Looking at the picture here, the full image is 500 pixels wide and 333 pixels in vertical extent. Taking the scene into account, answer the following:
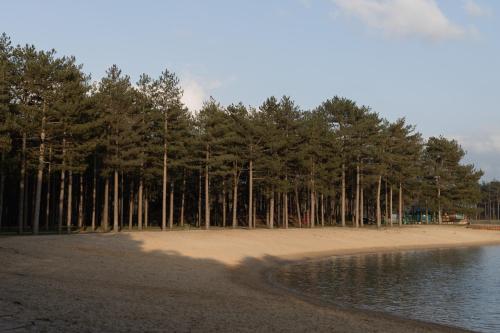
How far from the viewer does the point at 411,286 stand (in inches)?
1129

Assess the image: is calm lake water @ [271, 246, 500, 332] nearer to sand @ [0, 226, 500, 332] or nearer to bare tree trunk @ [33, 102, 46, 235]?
sand @ [0, 226, 500, 332]

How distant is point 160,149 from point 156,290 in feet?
115

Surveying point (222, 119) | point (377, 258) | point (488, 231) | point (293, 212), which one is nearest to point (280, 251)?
point (377, 258)

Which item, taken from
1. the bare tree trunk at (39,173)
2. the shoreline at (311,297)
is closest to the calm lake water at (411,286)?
the shoreline at (311,297)

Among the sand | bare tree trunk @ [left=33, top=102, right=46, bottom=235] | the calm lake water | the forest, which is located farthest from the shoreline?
bare tree trunk @ [left=33, top=102, right=46, bottom=235]

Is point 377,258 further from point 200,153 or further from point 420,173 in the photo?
point 420,173

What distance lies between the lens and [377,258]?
148 ft

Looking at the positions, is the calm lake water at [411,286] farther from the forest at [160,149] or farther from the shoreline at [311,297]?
the forest at [160,149]

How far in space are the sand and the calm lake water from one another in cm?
213

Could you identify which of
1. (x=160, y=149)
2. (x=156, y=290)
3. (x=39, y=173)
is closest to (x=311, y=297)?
(x=156, y=290)

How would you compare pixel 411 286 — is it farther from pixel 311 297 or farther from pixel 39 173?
pixel 39 173

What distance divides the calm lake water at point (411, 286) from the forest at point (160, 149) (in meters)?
21.0

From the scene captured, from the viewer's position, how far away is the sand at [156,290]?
12398 mm

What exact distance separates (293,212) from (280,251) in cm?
4731
